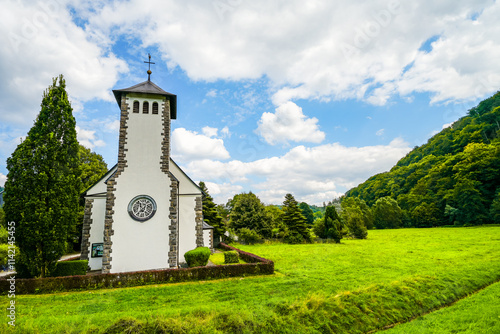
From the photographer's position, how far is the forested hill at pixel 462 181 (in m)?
41.2

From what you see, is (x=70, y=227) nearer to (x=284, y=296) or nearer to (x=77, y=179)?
(x=77, y=179)

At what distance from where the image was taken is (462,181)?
43.7 metres

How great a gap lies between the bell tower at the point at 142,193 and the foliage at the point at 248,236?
18.9 metres

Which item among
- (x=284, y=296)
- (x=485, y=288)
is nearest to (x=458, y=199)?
(x=485, y=288)

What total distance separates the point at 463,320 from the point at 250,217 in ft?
90.0

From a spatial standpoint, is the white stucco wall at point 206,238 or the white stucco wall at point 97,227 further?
the white stucco wall at point 206,238

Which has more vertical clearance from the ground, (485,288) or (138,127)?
(138,127)

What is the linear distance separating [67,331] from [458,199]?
5739cm

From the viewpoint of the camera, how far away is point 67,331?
538cm

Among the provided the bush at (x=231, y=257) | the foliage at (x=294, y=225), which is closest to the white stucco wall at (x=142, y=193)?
the bush at (x=231, y=257)

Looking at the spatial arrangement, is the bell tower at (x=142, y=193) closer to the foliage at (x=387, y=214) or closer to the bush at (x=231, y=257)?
the bush at (x=231, y=257)

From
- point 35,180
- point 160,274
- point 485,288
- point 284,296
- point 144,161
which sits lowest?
point 485,288

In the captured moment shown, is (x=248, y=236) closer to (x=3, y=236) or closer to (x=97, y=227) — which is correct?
(x=97, y=227)

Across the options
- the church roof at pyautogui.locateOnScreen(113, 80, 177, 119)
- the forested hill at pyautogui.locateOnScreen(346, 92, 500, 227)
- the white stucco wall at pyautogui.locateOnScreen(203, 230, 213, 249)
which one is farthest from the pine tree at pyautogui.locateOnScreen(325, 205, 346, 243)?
the forested hill at pyautogui.locateOnScreen(346, 92, 500, 227)
